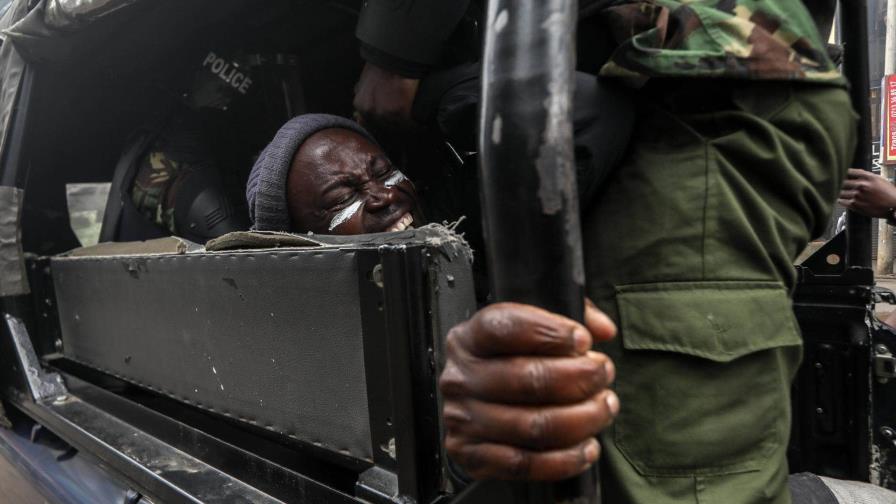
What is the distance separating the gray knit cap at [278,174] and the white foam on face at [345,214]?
6.5 inches

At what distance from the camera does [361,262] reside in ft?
3.19

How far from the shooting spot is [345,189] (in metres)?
1.72

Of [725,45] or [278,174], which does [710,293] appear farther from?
[278,174]

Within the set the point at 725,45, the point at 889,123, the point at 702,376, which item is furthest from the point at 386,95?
the point at 889,123

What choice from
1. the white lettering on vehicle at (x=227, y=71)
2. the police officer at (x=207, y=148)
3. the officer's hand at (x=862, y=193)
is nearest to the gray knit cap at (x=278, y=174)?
the police officer at (x=207, y=148)

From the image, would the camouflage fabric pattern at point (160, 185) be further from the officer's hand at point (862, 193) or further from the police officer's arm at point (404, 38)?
the officer's hand at point (862, 193)

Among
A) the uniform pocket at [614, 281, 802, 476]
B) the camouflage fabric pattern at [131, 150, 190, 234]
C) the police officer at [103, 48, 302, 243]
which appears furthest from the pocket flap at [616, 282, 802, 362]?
the camouflage fabric pattern at [131, 150, 190, 234]

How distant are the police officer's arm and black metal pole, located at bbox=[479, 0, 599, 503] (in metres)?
0.65

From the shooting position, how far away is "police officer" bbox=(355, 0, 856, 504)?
2.77 ft

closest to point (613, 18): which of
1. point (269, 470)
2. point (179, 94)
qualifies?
point (269, 470)

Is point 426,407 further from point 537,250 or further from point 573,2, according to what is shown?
point 573,2

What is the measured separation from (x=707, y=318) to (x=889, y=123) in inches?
430

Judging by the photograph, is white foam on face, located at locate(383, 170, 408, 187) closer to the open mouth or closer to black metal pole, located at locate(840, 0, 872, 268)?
the open mouth

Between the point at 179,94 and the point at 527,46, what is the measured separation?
2.66 metres
